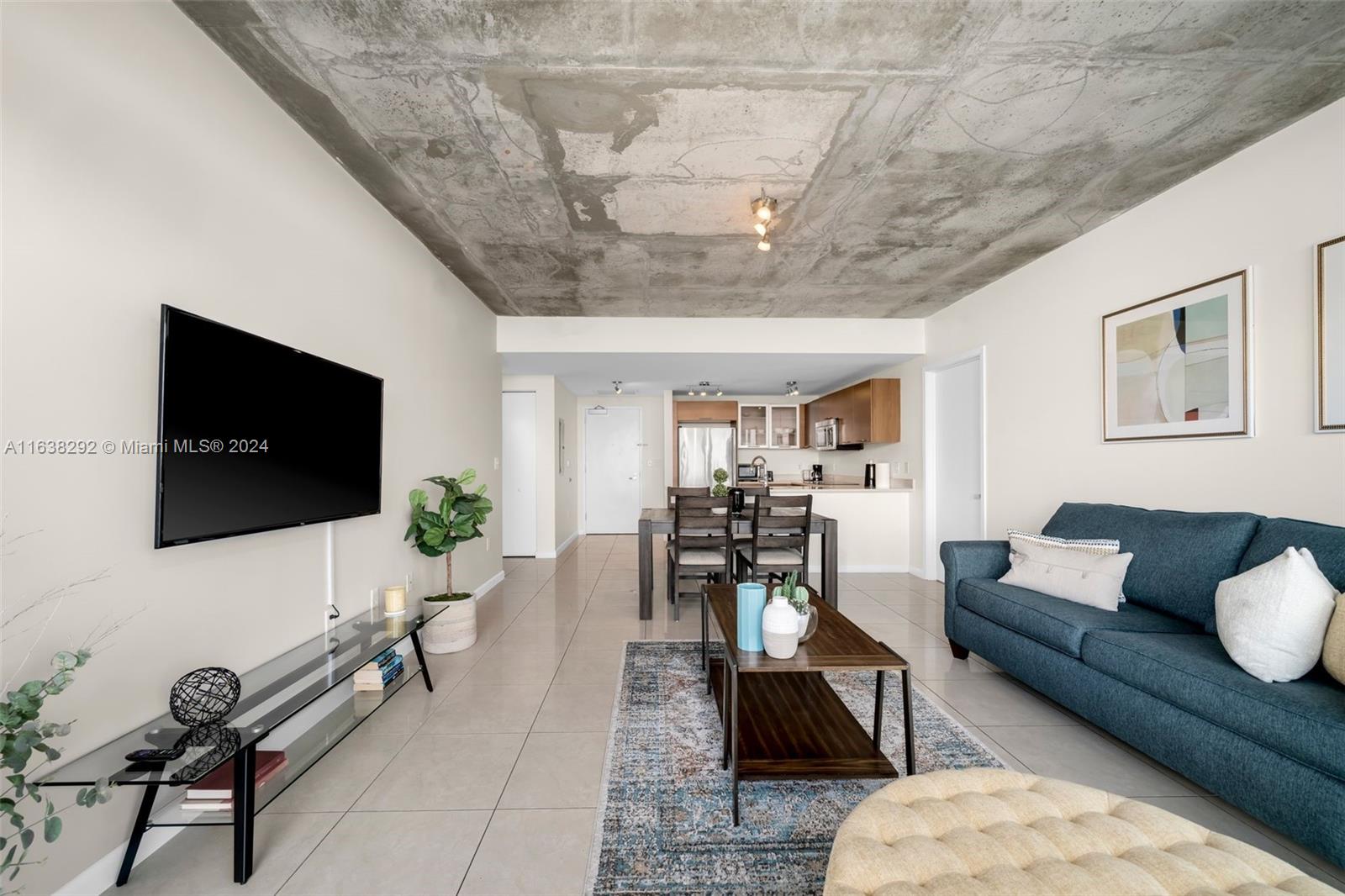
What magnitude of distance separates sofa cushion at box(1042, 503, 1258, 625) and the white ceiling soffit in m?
2.96

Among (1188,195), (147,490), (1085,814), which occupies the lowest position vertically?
(1085,814)

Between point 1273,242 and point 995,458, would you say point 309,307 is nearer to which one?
point 1273,242

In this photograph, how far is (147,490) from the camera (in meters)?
1.58

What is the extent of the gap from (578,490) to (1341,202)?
24.9 feet

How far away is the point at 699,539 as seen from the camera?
4.07m

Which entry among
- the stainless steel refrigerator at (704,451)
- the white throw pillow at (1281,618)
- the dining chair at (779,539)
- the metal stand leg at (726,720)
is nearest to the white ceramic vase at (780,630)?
the metal stand leg at (726,720)

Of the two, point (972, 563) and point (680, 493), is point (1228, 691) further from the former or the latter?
point (680, 493)

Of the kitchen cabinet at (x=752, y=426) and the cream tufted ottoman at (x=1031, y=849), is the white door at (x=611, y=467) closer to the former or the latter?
the kitchen cabinet at (x=752, y=426)

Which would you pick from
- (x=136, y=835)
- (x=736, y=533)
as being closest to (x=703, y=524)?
(x=736, y=533)

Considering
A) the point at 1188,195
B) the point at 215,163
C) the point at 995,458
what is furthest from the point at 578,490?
the point at 1188,195

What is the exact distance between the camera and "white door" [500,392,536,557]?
21.5ft

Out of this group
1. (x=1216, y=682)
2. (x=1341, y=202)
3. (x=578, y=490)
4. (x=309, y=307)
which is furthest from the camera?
(x=578, y=490)

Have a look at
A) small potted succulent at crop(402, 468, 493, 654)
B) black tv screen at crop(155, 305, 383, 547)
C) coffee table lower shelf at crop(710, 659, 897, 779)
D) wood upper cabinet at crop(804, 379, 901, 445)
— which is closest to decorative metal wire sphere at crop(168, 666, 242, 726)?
black tv screen at crop(155, 305, 383, 547)

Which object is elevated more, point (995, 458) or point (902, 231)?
point (902, 231)
